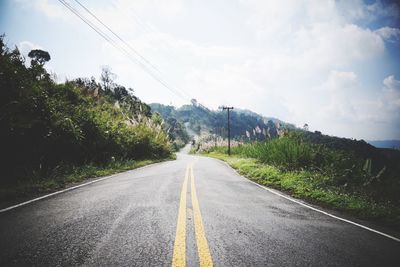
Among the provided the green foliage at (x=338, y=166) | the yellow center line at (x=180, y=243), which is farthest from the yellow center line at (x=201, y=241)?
the green foliage at (x=338, y=166)

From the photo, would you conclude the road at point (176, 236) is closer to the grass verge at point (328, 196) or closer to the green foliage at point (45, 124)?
the grass verge at point (328, 196)

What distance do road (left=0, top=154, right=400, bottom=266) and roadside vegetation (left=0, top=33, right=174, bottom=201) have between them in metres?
2.93

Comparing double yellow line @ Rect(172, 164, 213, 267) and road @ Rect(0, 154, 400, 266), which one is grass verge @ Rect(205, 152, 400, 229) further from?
double yellow line @ Rect(172, 164, 213, 267)

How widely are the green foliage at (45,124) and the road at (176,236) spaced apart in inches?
119

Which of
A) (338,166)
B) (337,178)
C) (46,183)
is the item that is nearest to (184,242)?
(46,183)

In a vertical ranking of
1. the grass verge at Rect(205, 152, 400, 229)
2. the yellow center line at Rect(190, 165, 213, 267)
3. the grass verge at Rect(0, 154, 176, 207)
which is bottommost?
the grass verge at Rect(205, 152, 400, 229)

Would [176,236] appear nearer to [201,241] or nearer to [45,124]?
[201,241]

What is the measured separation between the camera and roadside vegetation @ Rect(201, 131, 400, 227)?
6.50 metres

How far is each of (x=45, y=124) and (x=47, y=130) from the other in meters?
0.22

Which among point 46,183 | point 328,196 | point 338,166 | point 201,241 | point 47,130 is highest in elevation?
point 47,130

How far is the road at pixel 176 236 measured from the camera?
2.84m

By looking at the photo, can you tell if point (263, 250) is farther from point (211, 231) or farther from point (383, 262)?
point (383, 262)

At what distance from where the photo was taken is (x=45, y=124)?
836 centimetres

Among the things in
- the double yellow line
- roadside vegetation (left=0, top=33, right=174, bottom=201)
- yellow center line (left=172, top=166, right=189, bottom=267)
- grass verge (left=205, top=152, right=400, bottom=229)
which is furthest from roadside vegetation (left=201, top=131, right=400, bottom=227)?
roadside vegetation (left=0, top=33, right=174, bottom=201)
